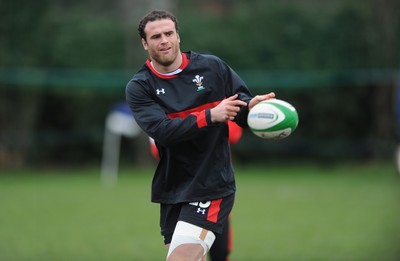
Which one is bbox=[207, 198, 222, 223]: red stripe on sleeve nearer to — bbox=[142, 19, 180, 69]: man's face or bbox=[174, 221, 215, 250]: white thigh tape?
bbox=[174, 221, 215, 250]: white thigh tape

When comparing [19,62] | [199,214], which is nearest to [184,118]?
[199,214]

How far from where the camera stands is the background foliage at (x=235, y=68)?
63.6 feet

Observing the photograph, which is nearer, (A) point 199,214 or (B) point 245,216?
(A) point 199,214

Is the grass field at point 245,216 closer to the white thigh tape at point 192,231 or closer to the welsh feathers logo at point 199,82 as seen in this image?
the white thigh tape at point 192,231

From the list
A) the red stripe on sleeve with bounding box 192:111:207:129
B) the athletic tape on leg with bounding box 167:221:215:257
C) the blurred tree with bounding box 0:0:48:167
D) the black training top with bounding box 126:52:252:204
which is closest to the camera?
the red stripe on sleeve with bounding box 192:111:207:129

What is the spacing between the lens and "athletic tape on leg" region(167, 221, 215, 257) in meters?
5.08

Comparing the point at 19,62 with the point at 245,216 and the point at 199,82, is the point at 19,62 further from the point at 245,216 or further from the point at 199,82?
the point at 199,82

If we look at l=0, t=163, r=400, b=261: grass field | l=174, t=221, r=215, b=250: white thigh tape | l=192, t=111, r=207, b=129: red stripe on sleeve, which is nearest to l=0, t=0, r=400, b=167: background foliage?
l=0, t=163, r=400, b=261: grass field

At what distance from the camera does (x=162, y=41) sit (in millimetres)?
5156

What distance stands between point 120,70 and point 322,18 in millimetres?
5683

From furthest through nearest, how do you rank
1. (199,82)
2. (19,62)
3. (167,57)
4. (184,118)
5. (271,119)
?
(19,62) → (199,82) → (167,57) → (184,118) → (271,119)

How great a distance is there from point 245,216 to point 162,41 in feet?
24.3

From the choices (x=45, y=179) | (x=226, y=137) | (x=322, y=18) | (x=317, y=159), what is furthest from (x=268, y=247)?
(x=322, y=18)

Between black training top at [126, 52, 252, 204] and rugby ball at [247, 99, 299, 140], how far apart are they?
202 millimetres
